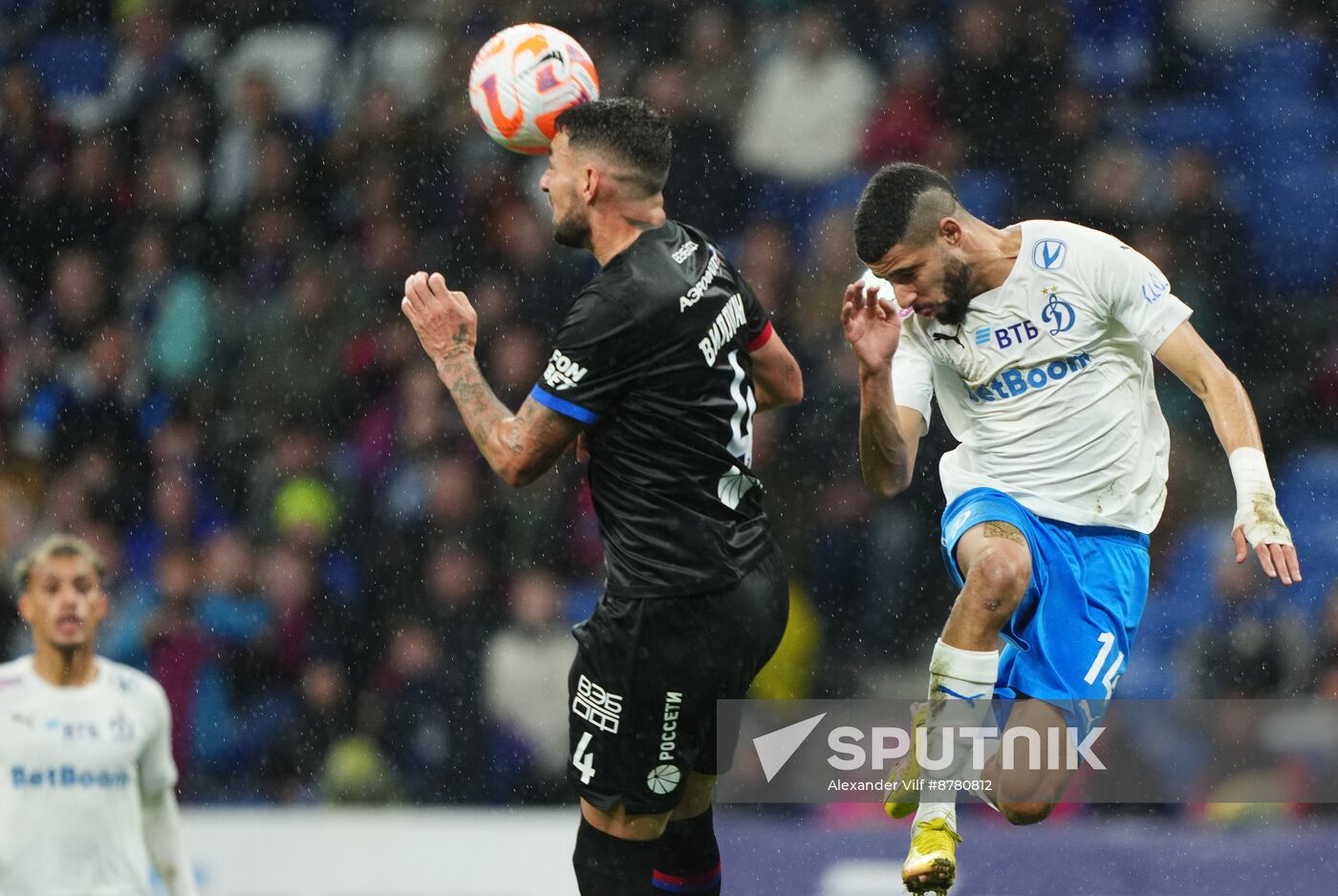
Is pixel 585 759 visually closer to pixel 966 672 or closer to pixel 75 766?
pixel 966 672

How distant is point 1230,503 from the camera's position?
8.07 m

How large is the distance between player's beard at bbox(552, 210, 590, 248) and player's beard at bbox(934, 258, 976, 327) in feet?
3.14

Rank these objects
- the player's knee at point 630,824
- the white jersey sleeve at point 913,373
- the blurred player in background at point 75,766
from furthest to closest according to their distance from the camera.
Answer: the blurred player in background at point 75,766 → the white jersey sleeve at point 913,373 → the player's knee at point 630,824

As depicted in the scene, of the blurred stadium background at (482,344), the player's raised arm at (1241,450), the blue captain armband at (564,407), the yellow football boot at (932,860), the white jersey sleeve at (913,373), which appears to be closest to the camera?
the player's raised arm at (1241,450)

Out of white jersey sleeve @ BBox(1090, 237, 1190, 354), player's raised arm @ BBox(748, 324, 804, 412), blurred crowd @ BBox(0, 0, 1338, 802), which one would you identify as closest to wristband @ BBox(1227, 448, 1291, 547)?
white jersey sleeve @ BBox(1090, 237, 1190, 354)

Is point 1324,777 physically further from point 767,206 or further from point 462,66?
point 462,66

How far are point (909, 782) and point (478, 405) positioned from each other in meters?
1.53

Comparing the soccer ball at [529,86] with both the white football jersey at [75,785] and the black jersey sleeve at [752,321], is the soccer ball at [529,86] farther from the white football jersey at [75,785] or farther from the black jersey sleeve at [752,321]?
the white football jersey at [75,785]

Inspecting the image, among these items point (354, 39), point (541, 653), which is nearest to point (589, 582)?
point (541, 653)

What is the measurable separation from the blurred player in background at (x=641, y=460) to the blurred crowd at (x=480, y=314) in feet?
10.6

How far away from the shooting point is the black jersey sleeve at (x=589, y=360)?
455cm

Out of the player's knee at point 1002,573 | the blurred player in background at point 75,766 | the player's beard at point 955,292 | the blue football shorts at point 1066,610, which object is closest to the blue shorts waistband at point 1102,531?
the blue football shorts at point 1066,610

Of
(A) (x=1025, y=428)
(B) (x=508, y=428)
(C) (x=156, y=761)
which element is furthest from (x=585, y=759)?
(C) (x=156, y=761)

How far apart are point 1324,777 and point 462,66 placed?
539 centimetres
